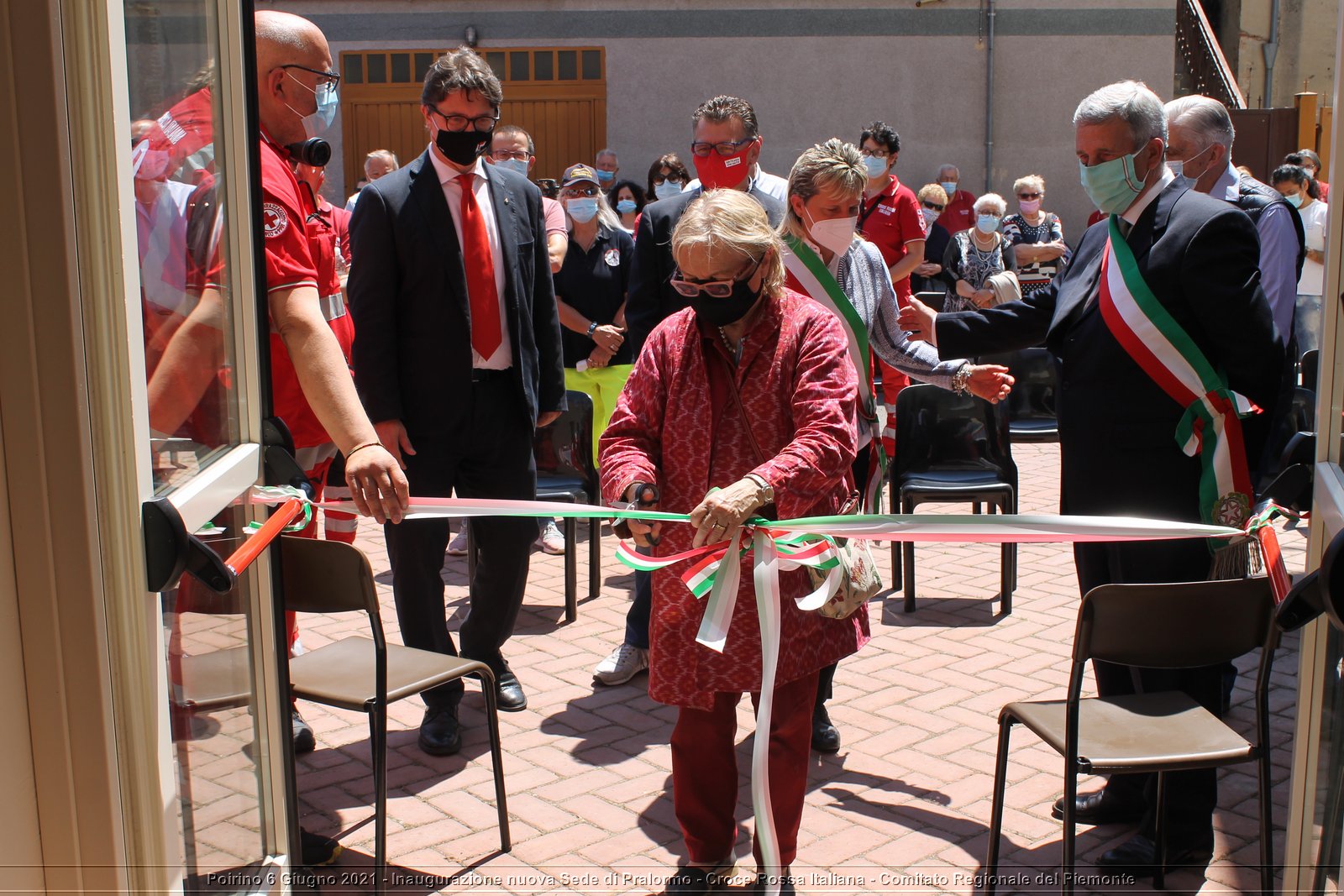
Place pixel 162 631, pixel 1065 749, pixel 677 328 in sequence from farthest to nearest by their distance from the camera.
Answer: pixel 677 328 → pixel 1065 749 → pixel 162 631

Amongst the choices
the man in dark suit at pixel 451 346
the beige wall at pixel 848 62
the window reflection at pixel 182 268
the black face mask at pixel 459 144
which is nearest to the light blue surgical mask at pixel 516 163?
the man in dark suit at pixel 451 346

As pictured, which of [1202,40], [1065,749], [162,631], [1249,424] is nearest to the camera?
[162,631]

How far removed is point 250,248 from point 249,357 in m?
0.22

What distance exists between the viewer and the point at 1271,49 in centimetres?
2031

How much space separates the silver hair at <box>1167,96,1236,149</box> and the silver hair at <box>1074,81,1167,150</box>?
4.76ft

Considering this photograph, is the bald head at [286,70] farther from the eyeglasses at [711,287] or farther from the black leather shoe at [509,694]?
the black leather shoe at [509,694]

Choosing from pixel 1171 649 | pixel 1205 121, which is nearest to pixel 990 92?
pixel 1205 121

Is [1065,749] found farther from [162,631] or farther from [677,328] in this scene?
[162,631]

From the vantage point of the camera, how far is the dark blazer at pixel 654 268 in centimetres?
509

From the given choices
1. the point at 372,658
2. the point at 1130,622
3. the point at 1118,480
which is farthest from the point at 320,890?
the point at 1118,480

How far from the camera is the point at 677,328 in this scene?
11.3ft

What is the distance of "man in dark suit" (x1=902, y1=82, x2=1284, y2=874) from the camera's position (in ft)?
11.4

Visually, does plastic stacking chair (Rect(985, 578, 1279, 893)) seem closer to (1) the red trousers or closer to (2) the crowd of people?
(2) the crowd of people

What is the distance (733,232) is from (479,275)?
5.00 ft
